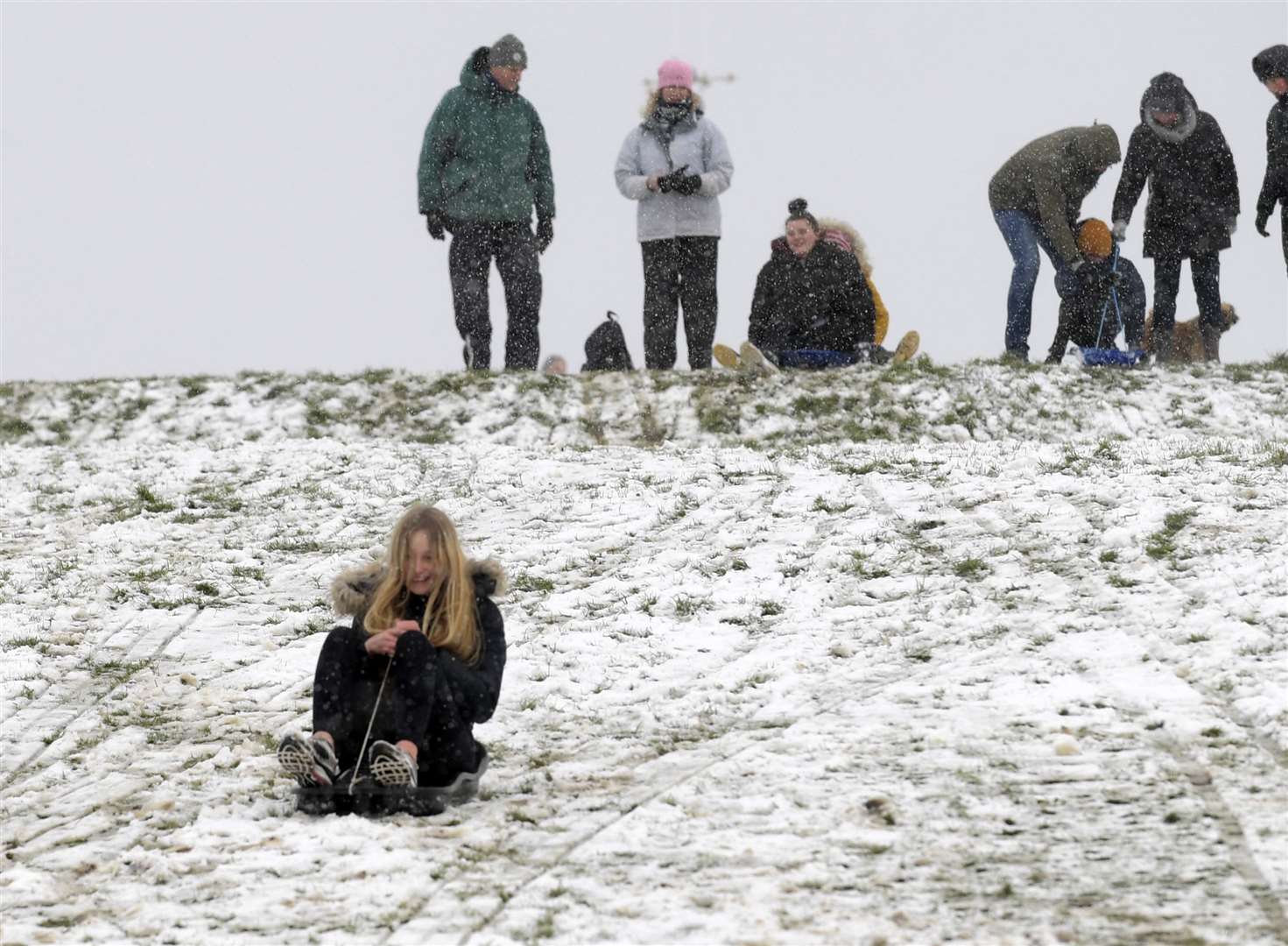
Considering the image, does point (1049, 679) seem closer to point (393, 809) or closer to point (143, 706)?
point (393, 809)

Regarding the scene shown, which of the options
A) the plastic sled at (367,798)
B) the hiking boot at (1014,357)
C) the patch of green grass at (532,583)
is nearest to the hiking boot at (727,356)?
the hiking boot at (1014,357)

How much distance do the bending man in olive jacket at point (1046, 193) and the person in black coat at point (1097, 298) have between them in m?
0.14

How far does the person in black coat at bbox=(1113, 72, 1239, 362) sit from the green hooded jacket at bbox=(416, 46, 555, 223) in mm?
4781

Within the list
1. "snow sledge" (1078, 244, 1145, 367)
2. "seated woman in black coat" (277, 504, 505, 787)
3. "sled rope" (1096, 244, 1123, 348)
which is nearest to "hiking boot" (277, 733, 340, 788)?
"seated woman in black coat" (277, 504, 505, 787)

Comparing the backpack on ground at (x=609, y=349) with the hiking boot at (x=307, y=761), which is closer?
the hiking boot at (x=307, y=761)

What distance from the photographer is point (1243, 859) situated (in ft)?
12.6

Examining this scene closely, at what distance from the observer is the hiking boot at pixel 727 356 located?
494 inches

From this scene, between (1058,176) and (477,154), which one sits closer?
(477,154)

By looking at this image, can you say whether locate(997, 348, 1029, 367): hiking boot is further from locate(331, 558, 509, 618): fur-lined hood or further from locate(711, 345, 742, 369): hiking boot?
locate(331, 558, 509, 618): fur-lined hood

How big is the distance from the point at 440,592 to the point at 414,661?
280 millimetres

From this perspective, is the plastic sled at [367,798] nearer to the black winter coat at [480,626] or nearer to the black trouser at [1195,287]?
the black winter coat at [480,626]

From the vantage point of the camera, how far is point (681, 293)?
12352mm

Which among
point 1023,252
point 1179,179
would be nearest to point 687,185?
point 1023,252

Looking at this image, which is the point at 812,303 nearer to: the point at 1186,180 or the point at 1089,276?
the point at 1089,276
